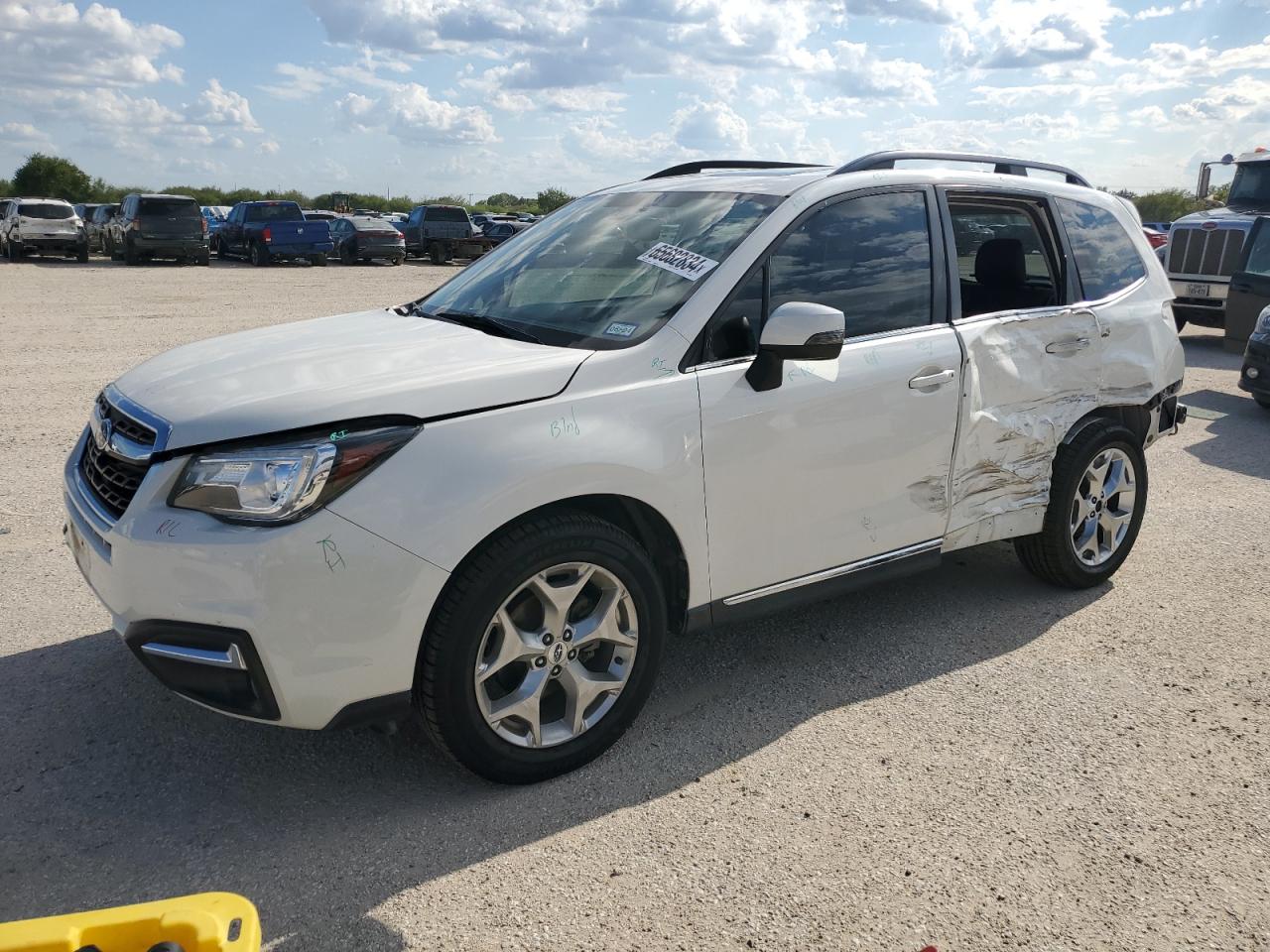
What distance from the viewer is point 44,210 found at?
1188 inches

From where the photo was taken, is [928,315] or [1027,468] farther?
[1027,468]

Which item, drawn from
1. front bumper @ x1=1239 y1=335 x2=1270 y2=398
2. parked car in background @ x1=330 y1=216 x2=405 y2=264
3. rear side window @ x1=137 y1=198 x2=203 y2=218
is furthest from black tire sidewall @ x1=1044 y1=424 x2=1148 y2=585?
parked car in background @ x1=330 y1=216 x2=405 y2=264

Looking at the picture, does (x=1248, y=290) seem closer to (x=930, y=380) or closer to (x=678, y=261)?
(x=930, y=380)

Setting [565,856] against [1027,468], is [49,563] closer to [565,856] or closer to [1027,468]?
[565,856]

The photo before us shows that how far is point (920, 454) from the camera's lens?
3.99 meters

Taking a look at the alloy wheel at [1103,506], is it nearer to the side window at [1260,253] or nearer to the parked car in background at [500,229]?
the side window at [1260,253]

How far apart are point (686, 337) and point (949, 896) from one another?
5.94 feet

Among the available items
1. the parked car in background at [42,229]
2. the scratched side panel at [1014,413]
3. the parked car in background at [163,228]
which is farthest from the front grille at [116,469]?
the parked car in background at [42,229]

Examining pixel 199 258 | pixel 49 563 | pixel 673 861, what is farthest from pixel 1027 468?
pixel 199 258

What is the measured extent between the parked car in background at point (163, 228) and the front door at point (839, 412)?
93.2 feet

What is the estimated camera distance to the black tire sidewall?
4.63m

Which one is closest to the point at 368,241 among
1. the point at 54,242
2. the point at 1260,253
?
the point at 54,242

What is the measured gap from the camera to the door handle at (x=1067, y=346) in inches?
177

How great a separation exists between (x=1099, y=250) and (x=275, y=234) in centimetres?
2861
